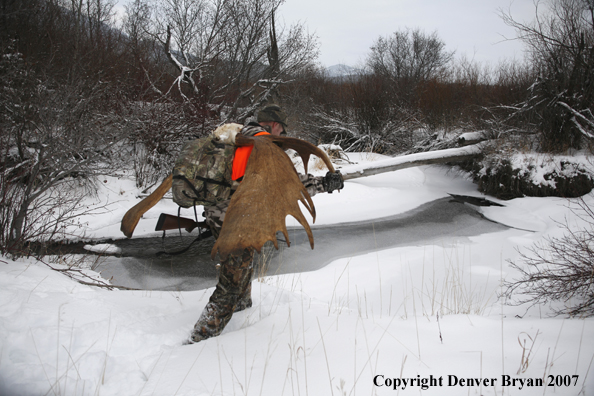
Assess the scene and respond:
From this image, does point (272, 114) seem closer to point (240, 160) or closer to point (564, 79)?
point (240, 160)

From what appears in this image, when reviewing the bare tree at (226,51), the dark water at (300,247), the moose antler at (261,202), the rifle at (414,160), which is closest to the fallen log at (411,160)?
the rifle at (414,160)


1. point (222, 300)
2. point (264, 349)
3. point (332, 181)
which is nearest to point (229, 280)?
point (222, 300)

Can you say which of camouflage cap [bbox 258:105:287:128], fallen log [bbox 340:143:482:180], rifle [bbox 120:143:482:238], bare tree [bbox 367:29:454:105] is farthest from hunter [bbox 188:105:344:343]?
bare tree [bbox 367:29:454:105]

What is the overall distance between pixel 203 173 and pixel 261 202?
0.73 meters

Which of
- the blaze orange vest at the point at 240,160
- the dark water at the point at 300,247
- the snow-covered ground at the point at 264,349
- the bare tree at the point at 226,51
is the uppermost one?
the bare tree at the point at 226,51

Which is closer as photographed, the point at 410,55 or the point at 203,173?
the point at 203,173

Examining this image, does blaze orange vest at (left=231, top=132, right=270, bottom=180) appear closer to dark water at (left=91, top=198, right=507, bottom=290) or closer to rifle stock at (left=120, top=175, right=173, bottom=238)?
rifle stock at (left=120, top=175, right=173, bottom=238)

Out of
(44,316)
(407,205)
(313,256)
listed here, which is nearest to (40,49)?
(313,256)

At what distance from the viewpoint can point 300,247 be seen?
6.14 m

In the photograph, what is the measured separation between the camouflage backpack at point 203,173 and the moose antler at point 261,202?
0.22 meters

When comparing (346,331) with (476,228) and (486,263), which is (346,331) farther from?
(476,228)

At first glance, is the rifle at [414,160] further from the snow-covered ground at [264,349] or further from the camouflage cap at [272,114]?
the snow-covered ground at [264,349]

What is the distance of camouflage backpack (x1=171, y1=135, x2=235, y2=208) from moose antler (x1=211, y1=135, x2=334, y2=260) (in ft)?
0.72

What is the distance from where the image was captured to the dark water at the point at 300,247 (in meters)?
4.79
